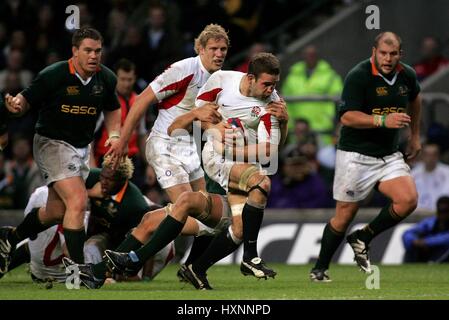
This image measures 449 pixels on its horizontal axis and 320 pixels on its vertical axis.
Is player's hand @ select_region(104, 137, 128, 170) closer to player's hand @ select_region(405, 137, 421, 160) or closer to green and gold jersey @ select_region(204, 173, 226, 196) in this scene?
green and gold jersey @ select_region(204, 173, 226, 196)

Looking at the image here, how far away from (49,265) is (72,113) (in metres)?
1.62

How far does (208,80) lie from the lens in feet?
37.8

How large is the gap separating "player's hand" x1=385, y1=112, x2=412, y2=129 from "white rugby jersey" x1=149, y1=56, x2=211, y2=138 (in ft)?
5.55

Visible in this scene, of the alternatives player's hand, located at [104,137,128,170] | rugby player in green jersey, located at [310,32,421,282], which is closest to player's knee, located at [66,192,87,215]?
player's hand, located at [104,137,128,170]

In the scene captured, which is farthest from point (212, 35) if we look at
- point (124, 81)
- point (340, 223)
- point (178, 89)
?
point (124, 81)

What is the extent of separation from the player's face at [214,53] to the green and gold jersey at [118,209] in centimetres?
155

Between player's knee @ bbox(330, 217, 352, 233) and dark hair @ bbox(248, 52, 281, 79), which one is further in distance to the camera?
player's knee @ bbox(330, 217, 352, 233)

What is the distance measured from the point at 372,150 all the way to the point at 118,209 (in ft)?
8.14

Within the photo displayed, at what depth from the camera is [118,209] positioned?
12.6 m

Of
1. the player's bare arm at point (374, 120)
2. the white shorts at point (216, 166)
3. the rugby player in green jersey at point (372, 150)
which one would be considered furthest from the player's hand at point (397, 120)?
the white shorts at point (216, 166)

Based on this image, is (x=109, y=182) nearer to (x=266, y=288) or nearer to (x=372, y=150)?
(x=266, y=288)

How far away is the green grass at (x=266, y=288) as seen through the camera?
1034 centimetres

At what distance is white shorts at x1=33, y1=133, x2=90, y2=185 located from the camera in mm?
11609

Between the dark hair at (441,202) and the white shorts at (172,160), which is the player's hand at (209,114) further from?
the dark hair at (441,202)
